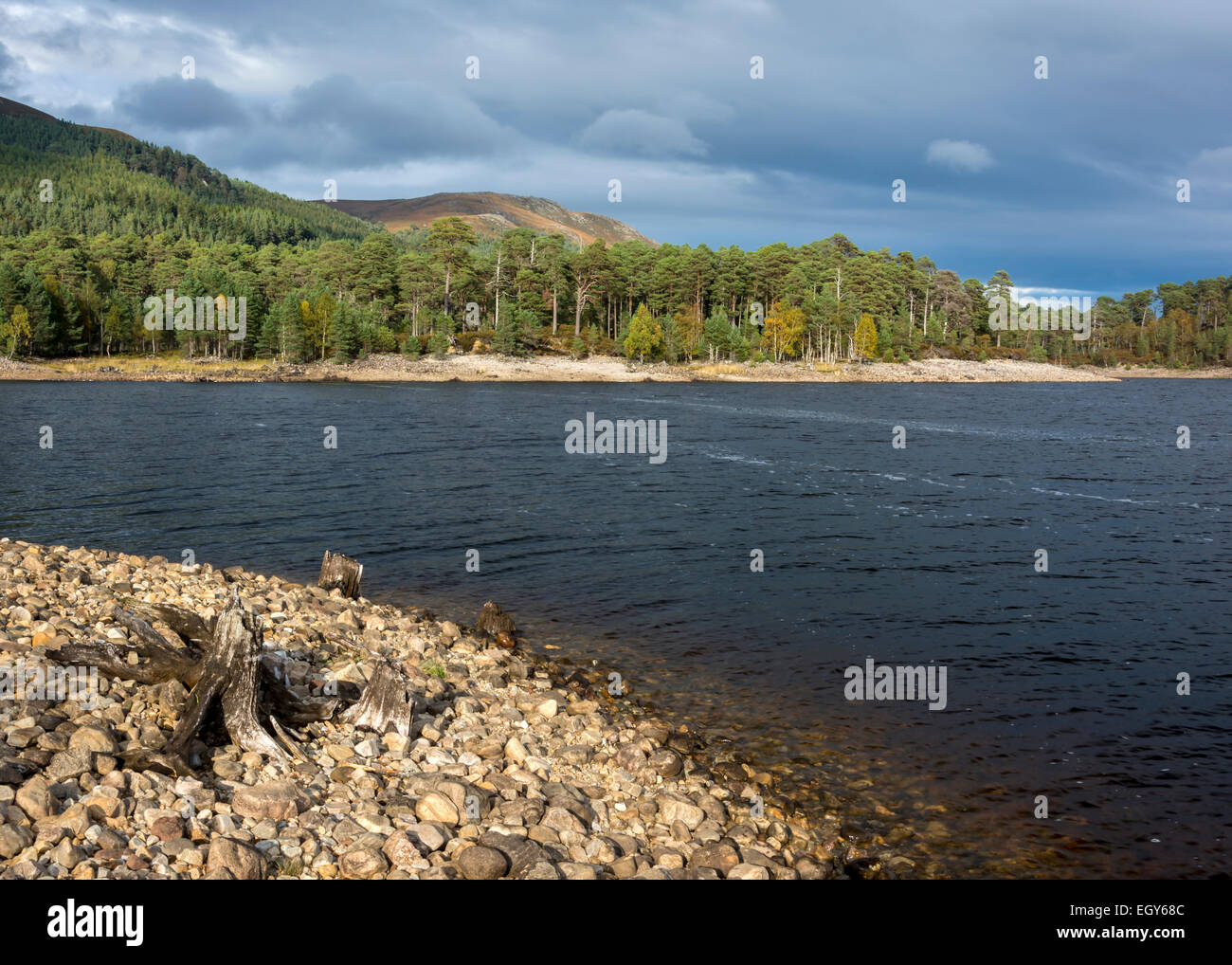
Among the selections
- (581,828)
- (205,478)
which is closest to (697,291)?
(205,478)

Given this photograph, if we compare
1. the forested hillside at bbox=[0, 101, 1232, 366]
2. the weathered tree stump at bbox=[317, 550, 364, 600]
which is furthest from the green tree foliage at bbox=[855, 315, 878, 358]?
the weathered tree stump at bbox=[317, 550, 364, 600]

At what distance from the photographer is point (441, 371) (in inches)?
4966

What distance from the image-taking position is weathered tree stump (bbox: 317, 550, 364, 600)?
18141mm

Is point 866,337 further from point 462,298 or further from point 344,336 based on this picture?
point 344,336

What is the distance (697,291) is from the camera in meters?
162

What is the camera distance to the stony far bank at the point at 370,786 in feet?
24.7

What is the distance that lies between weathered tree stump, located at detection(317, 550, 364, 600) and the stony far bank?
4.12 meters

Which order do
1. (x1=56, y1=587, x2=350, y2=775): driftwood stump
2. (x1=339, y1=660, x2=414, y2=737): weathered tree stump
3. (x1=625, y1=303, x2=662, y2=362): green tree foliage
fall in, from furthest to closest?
(x1=625, y1=303, x2=662, y2=362): green tree foliage < (x1=339, y1=660, x2=414, y2=737): weathered tree stump < (x1=56, y1=587, x2=350, y2=775): driftwood stump

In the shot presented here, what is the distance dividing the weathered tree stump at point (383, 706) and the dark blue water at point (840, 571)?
4447 mm

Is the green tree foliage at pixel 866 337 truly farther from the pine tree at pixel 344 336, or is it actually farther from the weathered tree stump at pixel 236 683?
the weathered tree stump at pixel 236 683

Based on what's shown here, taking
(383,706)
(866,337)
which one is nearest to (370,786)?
(383,706)

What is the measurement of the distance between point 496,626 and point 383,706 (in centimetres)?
572

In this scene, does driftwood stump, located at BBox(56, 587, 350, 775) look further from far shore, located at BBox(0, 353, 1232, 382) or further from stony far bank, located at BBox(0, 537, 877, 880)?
far shore, located at BBox(0, 353, 1232, 382)

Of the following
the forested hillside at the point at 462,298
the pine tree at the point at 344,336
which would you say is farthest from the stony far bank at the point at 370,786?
the forested hillside at the point at 462,298
